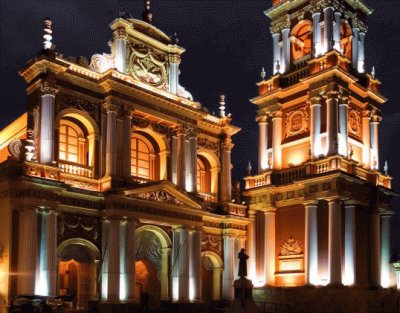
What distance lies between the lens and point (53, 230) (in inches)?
939

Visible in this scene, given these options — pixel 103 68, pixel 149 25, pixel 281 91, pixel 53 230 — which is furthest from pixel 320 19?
pixel 53 230

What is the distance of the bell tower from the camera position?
2836 centimetres

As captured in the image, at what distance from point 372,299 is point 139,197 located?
11720 millimetres

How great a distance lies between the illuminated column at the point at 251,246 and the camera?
31609mm

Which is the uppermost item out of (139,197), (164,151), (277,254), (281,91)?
Result: (281,91)

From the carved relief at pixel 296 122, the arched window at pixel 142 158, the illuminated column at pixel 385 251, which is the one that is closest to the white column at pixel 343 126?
the carved relief at pixel 296 122

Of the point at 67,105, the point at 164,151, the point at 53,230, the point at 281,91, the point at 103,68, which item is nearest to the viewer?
the point at 53,230

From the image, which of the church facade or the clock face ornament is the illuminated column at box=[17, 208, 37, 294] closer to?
the church facade

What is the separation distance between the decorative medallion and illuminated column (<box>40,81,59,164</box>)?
48.1 feet

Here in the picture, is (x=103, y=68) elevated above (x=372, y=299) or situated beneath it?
elevated above

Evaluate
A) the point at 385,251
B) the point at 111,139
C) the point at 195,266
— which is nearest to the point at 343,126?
the point at 385,251

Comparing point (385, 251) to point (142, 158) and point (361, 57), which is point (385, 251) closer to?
point (361, 57)

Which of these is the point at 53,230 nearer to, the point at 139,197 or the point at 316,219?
the point at 139,197

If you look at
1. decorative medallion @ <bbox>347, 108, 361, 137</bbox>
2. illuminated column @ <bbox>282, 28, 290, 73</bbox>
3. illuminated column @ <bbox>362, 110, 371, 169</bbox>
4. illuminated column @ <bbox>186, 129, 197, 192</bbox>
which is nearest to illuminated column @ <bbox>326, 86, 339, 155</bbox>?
decorative medallion @ <bbox>347, 108, 361, 137</bbox>
